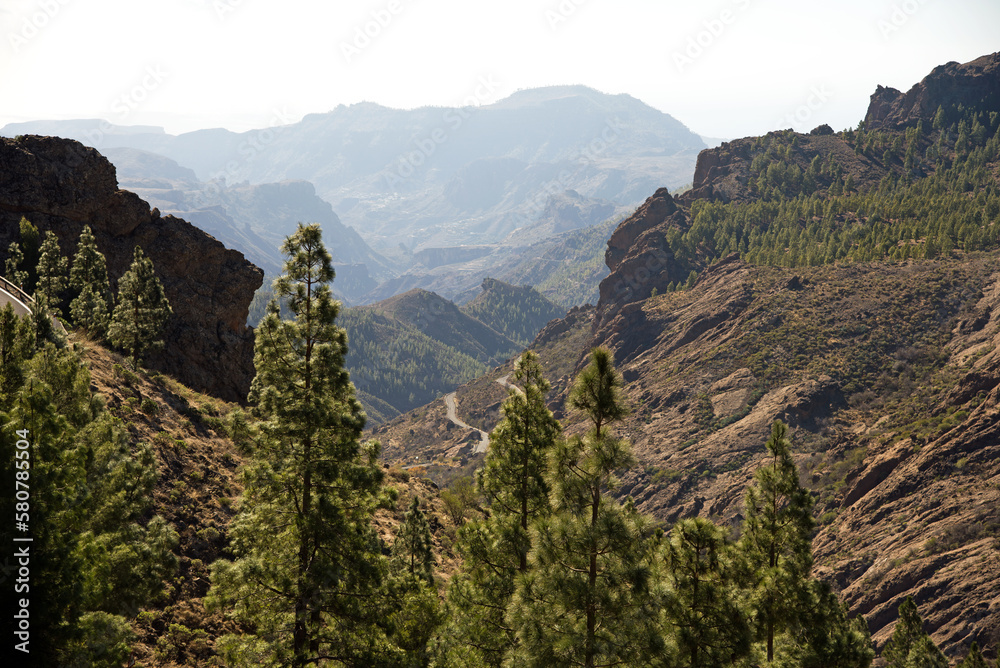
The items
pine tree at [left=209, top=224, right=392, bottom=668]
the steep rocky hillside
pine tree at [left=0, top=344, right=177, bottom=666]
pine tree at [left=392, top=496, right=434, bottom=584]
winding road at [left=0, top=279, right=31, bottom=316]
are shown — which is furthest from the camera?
winding road at [left=0, top=279, right=31, bottom=316]

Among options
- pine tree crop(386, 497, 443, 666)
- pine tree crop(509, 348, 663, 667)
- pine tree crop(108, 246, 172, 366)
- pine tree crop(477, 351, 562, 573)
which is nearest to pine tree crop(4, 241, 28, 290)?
pine tree crop(108, 246, 172, 366)

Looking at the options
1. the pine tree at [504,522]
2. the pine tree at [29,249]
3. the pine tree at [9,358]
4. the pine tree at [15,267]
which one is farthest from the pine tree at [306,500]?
the pine tree at [29,249]

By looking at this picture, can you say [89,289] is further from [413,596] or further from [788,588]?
[788,588]

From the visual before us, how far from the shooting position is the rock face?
207 feet

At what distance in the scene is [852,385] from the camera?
10862cm

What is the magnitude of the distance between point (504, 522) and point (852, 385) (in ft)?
345

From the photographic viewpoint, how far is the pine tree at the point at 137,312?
48938 millimetres

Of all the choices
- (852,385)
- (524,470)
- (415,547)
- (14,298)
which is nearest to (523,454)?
(524,470)

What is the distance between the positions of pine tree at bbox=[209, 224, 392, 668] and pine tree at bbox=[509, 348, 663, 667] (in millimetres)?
4816

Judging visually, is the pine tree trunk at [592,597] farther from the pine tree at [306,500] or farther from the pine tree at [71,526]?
the pine tree at [71,526]

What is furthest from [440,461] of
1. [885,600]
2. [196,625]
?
[196,625]

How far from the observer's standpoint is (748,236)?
197875 mm

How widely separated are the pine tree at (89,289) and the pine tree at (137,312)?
1.21 metres

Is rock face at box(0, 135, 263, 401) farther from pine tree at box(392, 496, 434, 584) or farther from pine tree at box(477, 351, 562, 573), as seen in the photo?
pine tree at box(477, 351, 562, 573)
